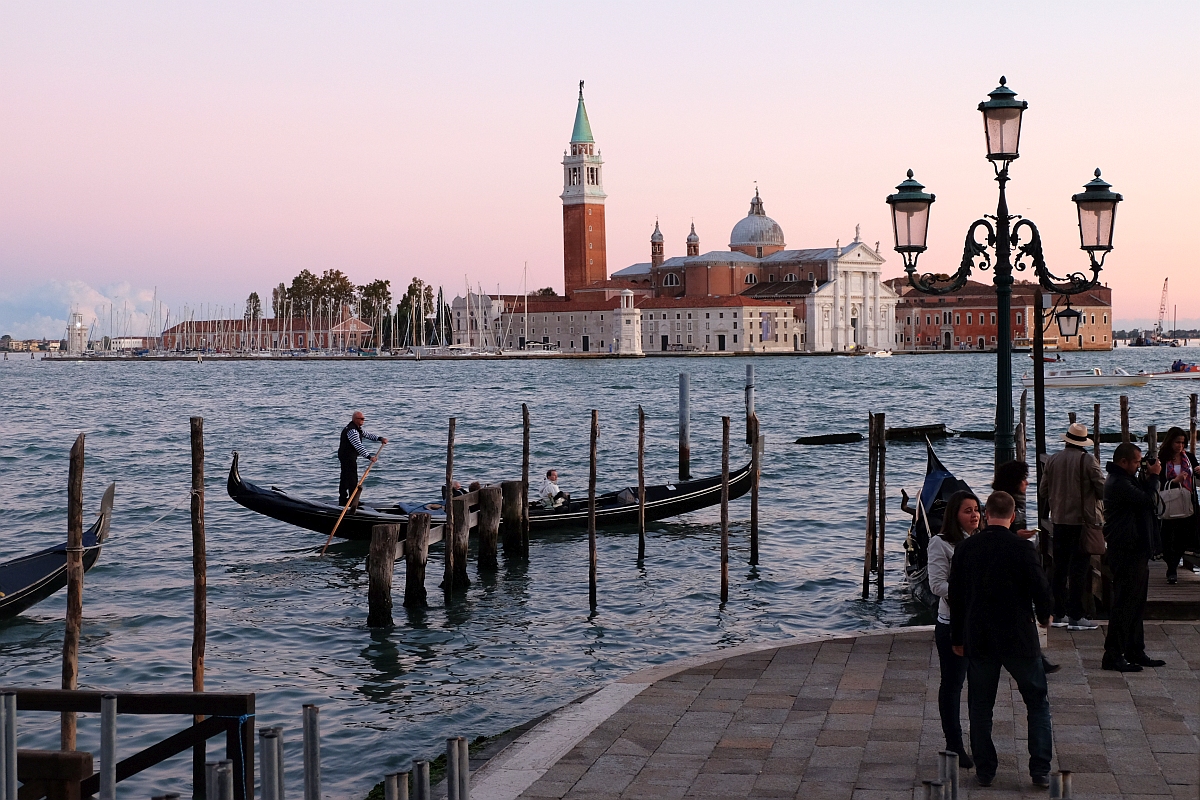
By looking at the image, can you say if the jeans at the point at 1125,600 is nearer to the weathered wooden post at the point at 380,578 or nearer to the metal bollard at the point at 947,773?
the metal bollard at the point at 947,773

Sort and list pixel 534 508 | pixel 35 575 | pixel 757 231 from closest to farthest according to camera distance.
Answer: pixel 35 575 < pixel 534 508 < pixel 757 231

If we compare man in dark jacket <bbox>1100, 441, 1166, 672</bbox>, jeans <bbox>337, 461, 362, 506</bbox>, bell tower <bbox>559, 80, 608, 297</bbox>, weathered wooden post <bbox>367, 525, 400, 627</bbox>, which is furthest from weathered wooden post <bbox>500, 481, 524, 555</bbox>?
bell tower <bbox>559, 80, 608, 297</bbox>

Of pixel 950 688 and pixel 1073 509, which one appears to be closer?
pixel 950 688

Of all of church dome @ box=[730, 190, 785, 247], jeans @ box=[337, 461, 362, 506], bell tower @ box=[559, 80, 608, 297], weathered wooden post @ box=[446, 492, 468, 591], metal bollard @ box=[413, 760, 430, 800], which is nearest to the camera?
metal bollard @ box=[413, 760, 430, 800]

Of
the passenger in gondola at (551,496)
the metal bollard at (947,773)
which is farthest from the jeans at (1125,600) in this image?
the passenger in gondola at (551,496)

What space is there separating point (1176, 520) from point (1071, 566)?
5.55 ft

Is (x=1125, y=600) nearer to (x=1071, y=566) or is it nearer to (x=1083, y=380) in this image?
(x=1071, y=566)

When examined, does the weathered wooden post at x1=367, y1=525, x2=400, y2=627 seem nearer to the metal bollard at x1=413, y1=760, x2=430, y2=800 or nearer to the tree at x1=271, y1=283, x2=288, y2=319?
the metal bollard at x1=413, y1=760, x2=430, y2=800

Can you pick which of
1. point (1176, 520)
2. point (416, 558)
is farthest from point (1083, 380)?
point (1176, 520)

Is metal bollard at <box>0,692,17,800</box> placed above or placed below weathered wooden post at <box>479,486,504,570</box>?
above

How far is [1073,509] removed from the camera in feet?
19.8

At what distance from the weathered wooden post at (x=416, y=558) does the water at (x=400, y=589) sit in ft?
0.51

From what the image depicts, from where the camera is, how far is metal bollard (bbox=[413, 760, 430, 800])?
312cm

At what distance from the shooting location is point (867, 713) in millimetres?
4988
